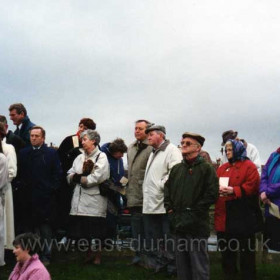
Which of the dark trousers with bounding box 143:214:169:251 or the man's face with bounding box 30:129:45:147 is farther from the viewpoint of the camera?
the man's face with bounding box 30:129:45:147

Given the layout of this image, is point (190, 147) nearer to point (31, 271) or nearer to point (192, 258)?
point (192, 258)

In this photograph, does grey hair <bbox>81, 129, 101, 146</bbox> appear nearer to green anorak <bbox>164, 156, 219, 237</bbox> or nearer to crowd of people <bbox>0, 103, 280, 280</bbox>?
crowd of people <bbox>0, 103, 280, 280</bbox>

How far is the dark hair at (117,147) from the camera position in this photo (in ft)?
34.3

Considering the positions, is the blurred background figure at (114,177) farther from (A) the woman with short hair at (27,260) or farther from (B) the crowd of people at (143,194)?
(A) the woman with short hair at (27,260)

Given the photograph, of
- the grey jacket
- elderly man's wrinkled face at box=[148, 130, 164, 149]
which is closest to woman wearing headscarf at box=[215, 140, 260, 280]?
elderly man's wrinkled face at box=[148, 130, 164, 149]

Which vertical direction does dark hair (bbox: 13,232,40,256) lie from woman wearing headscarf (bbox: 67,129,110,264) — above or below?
below

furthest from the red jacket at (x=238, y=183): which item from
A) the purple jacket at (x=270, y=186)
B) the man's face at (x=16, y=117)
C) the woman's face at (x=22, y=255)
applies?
the man's face at (x=16, y=117)

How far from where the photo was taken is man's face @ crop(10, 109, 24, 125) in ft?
33.8

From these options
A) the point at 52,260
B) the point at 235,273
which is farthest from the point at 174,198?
the point at 52,260

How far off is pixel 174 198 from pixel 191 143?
2.45 ft

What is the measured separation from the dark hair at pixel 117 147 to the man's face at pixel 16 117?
4.99 ft

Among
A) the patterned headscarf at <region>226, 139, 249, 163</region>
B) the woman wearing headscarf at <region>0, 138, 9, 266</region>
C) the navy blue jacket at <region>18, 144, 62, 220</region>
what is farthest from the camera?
the navy blue jacket at <region>18, 144, 62, 220</region>

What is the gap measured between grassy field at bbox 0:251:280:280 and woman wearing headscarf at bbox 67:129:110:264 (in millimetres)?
363

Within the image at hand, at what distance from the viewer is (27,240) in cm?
694
